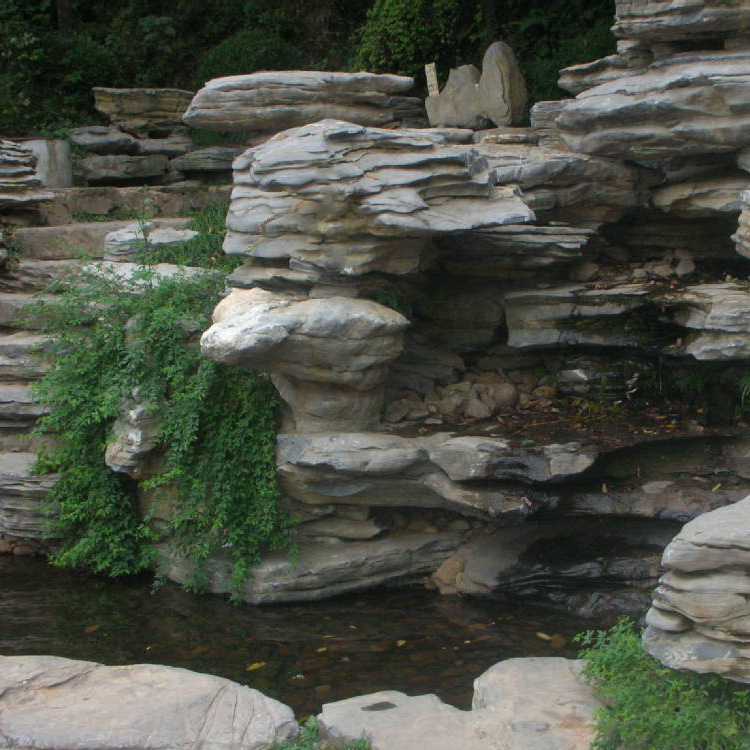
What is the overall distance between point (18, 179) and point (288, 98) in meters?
3.90

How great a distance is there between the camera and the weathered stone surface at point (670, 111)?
7.05m

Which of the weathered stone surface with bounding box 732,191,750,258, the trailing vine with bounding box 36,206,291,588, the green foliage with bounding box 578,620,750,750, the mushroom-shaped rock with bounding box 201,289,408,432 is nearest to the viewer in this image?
the green foliage with bounding box 578,620,750,750

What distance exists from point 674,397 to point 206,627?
395 centimetres

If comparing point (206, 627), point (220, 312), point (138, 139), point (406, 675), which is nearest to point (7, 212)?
point (138, 139)

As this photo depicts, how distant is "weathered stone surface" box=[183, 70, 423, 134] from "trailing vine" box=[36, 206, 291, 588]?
1.50m

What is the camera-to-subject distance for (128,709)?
5.33m

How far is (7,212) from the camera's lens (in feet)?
37.6

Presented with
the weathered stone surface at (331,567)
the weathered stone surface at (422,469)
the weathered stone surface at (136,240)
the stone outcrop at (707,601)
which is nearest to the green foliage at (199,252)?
the weathered stone surface at (136,240)

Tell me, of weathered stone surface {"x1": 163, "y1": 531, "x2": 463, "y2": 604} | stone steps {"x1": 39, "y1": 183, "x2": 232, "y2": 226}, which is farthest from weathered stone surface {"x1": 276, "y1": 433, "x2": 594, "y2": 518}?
stone steps {"x1": 39, "y1": 183, "x2": 232, "y2": 226}

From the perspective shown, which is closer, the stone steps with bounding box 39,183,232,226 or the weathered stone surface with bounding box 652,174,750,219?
the weathered stone surface with bounding box 652,174,750,219

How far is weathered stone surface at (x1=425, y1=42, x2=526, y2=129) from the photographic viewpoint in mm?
10773

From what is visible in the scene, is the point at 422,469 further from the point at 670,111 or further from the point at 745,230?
the point at 670,111

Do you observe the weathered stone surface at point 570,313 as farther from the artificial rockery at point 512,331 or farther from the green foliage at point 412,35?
the green foliage at point 412,35

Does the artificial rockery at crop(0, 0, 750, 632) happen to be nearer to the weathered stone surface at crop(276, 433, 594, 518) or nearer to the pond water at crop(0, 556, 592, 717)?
the weathered stone surface at crop(276, 433, 594, 518)
